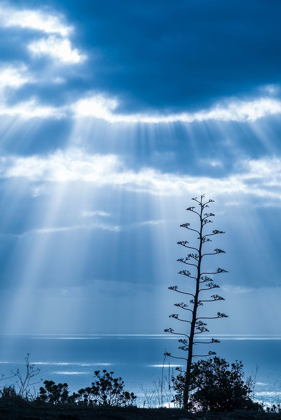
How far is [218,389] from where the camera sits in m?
12.0

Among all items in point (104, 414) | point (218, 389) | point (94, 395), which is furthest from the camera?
point (218, 389)

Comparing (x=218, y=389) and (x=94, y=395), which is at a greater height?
(x=218, y=389)

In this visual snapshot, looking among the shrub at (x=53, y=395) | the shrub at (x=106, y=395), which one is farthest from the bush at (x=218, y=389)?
the shrub at (x=53, y=395)

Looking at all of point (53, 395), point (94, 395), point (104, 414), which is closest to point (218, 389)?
point (94, 395)

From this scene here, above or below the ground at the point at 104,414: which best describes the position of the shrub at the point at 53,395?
above

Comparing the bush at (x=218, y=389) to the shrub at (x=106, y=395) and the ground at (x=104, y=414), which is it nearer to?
the ground at (x=104, y=414)

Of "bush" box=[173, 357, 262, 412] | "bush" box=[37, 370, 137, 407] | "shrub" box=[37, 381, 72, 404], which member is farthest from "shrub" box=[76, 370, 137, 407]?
"bush" box=[173, 357, 262, 412]

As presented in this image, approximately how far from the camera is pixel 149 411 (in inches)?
417

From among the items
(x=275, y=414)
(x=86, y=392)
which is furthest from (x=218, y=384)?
(x=86, y=392)

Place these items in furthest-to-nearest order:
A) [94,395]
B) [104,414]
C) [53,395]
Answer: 1. [94,395]
2. [53,395]
3. [104,414]

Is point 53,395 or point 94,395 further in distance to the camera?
point 94,395

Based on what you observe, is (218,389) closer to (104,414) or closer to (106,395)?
(106,395)

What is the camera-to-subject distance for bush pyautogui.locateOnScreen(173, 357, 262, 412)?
11.8m

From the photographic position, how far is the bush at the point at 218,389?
11.8m
